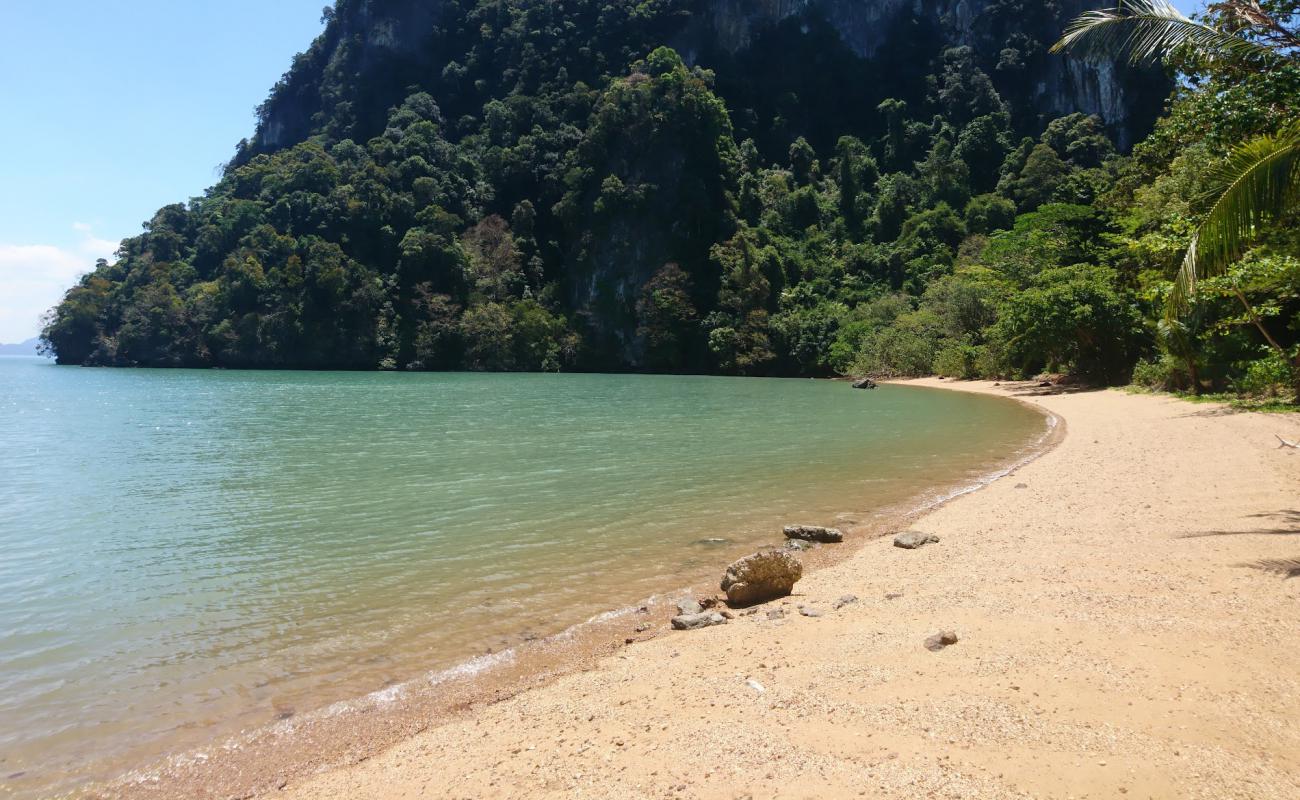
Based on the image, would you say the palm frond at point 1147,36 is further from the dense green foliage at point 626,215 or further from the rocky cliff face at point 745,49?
the rocky cliff face at point 745,49

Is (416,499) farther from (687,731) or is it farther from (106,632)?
(687,731)

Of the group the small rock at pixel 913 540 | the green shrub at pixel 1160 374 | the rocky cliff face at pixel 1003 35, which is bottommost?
the small rock at pixel 913 540

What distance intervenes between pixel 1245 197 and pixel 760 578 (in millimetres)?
5916

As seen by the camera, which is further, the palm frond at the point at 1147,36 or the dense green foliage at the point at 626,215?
the dense green foliage at the point at 626,215

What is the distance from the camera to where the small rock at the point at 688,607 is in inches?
275

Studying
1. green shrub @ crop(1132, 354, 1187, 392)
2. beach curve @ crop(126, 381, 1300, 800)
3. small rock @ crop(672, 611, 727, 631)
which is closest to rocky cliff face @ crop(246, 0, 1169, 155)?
green shrub @ crop(1132, 354, 1187, 392)

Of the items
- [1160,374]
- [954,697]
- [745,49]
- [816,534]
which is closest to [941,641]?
[954,697]

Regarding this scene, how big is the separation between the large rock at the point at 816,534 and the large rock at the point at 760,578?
7.98 feet

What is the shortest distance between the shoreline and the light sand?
25 centimetres

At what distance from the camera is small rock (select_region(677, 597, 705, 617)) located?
698 centimetres

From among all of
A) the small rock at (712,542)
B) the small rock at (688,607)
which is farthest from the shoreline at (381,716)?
the small rock at (712,542)

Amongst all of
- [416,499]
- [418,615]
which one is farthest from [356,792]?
[416,499]

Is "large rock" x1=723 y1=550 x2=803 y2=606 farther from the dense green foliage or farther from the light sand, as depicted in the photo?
the dense green foliage

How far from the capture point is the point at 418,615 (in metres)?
7.16
